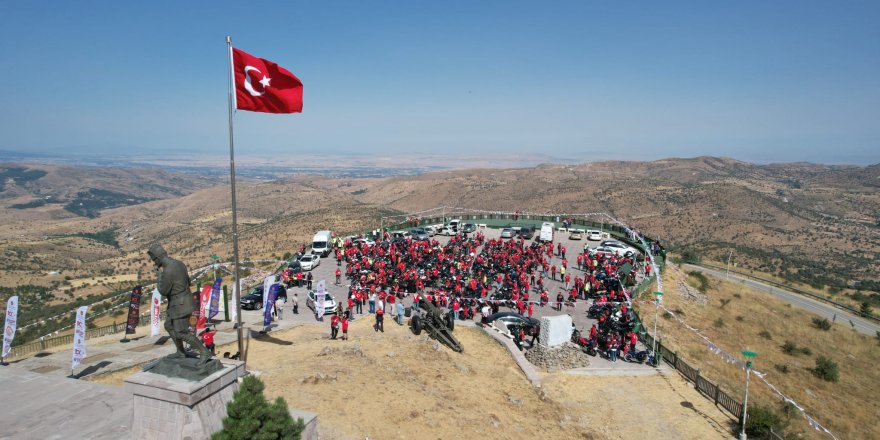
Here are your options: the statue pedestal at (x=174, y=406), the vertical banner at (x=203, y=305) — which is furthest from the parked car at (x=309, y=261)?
the statue pedestal at (x=174, y=406)

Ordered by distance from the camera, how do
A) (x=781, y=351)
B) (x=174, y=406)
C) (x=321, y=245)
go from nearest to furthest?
(x=174, y=406) → (x=781, y=351) → (x=321, y=245)

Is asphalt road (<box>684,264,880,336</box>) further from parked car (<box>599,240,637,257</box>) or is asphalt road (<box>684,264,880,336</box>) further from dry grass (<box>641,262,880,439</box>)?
parked car (<box>599,240,637,257</box>)

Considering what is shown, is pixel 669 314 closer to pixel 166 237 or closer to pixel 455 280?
pixel 455 280

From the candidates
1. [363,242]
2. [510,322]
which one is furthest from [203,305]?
Answer: [363,242]

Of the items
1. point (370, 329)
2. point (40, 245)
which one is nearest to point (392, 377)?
point (370, 329)

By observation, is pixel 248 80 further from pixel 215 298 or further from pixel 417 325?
pixel 417 325

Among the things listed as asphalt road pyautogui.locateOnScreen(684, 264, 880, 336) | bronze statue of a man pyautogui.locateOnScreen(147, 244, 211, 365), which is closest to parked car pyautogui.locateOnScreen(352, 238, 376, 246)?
bronze statue of a man pyautogui.locateOnScreen(147, 244, 211, 365)
